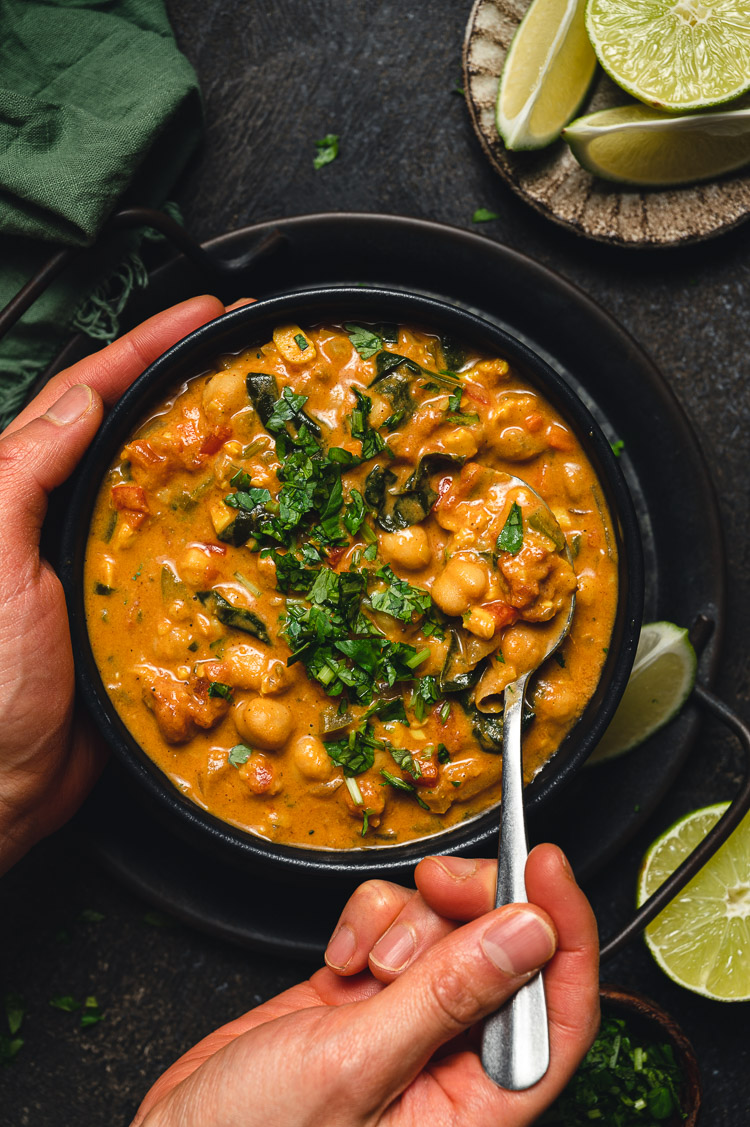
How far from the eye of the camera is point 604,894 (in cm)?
349

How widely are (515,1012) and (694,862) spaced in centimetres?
100

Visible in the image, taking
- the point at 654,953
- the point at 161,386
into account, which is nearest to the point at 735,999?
the point at 654,953

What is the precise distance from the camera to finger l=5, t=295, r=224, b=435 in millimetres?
3270

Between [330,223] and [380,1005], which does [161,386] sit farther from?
[380,1005]

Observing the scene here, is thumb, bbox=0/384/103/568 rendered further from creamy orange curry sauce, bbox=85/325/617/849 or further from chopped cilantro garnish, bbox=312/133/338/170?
chopped cilantro garnish, bbox=312/133/338/170

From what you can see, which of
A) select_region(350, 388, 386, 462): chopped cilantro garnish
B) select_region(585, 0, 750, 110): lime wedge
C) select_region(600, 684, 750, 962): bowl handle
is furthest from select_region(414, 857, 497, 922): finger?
select_region(585, 0, 750, 110): lime wedge

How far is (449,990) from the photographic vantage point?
2229 mm

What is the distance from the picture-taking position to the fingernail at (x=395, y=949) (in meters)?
2.74

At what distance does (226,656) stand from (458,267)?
179 cm

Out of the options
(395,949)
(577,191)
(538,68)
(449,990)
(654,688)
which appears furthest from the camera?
(577,191)

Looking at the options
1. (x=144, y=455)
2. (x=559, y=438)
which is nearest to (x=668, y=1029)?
(x=559, y=438)

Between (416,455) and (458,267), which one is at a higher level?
(458,267)

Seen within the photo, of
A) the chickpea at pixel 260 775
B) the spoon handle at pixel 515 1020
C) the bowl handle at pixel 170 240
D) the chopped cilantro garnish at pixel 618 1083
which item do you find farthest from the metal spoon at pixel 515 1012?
the bowl handle at pixel 170 240

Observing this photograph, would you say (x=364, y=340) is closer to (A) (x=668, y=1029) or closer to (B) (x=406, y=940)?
(B) (x=406, y=940)
